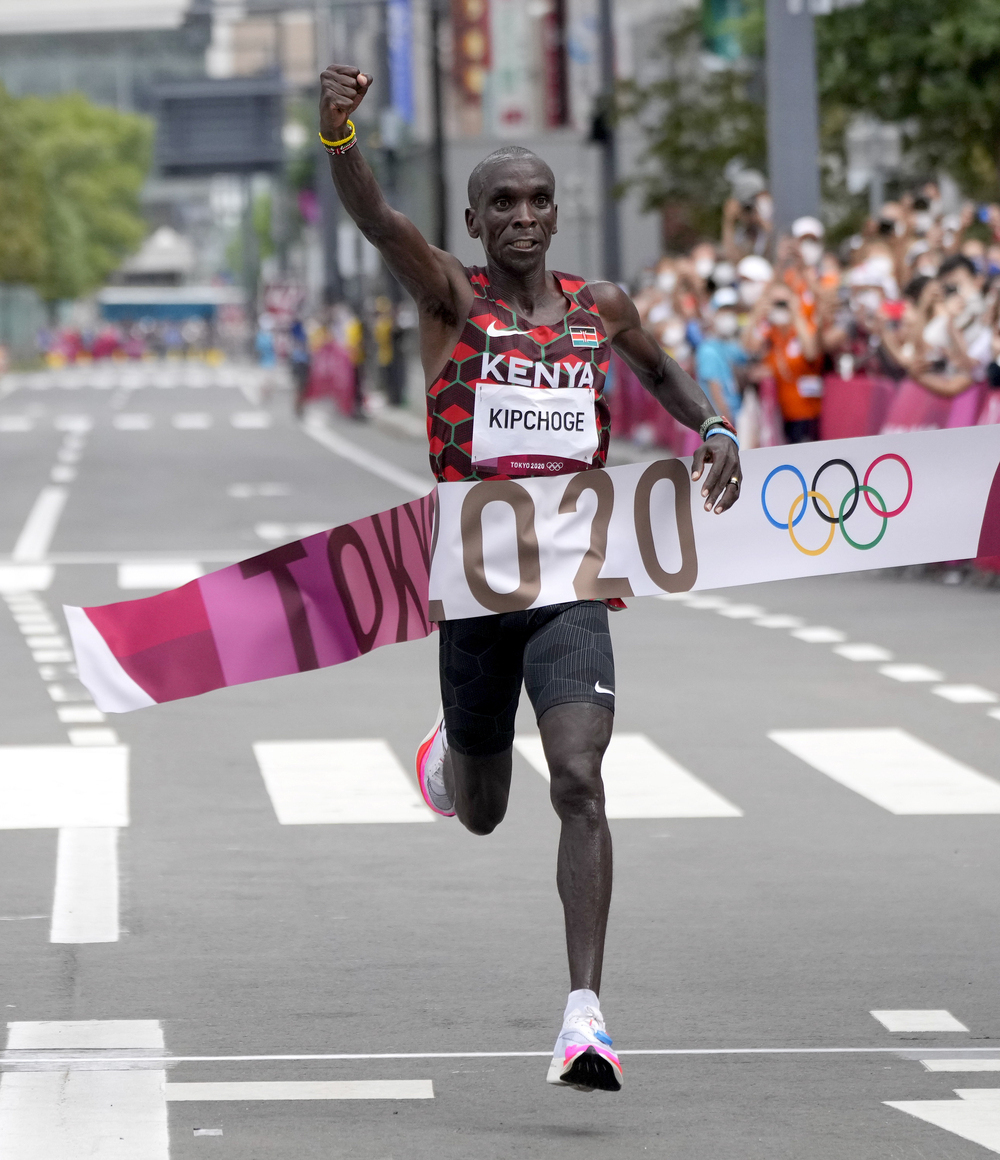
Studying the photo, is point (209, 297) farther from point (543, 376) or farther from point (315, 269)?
point (543, 376)

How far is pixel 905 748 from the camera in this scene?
10492 mm

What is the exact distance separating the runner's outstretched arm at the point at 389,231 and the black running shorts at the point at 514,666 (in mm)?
640

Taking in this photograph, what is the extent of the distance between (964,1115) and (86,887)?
10.6 feet

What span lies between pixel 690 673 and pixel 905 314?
7320mm

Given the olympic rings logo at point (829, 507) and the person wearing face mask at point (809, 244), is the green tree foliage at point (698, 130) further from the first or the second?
the olympic rings logo at point (829, 507)

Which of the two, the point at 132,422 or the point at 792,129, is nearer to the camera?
the point at 792,129

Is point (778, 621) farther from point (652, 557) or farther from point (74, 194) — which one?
point (74, 194)

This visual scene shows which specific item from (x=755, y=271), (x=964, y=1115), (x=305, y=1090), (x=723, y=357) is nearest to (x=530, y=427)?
(x=305, y=1090)

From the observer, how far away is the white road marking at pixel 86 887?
7.23 m

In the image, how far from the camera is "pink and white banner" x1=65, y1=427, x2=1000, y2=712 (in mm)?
6820

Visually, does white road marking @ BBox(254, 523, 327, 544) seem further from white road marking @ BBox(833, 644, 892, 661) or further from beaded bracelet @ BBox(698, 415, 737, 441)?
beaded bracelet @ BBox(698, 415, 737, 441)

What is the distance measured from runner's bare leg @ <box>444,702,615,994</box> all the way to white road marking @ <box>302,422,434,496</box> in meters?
18.7

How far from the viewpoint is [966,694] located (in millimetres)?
12055

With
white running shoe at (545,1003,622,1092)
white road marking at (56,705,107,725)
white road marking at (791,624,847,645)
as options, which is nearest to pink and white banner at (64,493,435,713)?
white running shoe at (545,1003,622,1092)
